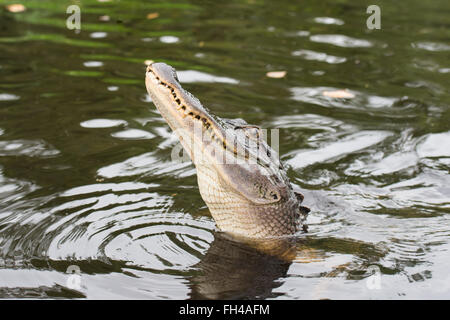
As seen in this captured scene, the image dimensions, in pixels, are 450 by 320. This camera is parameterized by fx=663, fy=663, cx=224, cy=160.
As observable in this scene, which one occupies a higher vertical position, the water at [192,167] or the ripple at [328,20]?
the ripple at [328,20]

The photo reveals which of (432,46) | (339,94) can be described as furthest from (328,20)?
(339,94)

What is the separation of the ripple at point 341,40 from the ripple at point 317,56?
52 centimetres

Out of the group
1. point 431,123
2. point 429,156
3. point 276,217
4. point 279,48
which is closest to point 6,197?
point 276,217

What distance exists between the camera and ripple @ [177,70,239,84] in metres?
7.70

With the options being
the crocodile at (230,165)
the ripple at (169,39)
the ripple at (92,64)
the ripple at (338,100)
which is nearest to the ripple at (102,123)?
the ripple at (92,64)

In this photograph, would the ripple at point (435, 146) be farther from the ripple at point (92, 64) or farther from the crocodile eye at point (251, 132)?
the ripple at point (92, 64)

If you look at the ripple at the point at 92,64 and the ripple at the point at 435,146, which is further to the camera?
the ripple at the point at 92,64

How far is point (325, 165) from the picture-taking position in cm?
588

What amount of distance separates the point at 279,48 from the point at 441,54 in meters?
2.20

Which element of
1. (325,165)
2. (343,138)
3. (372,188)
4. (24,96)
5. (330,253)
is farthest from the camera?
(24,96)

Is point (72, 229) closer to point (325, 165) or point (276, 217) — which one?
point (276, 217)

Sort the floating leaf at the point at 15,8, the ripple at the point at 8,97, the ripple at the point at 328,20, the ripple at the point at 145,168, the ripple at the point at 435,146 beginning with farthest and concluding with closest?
1. the ripple at the point at 328,20
2. the floating leaf at the point at 15,8
3. the ripple at the point at 8,97
4. the ripple at the point at 435,146
5. the ripple at the point at 145,168

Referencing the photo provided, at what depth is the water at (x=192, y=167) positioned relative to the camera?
4066 millimetres
